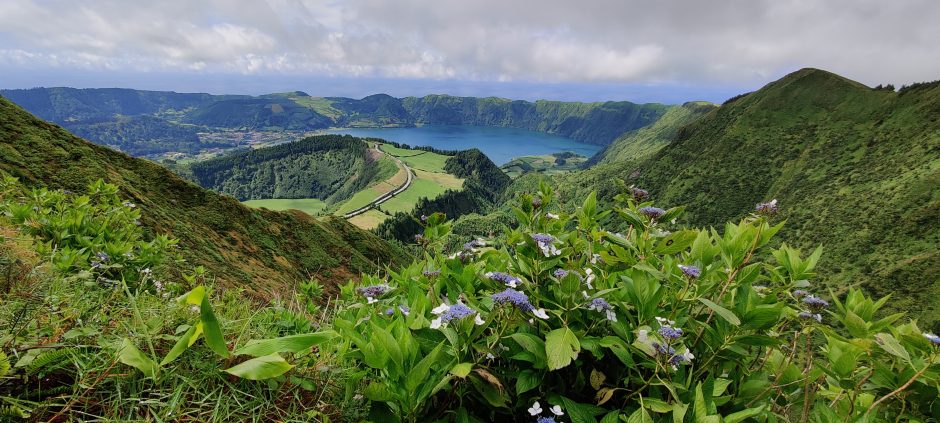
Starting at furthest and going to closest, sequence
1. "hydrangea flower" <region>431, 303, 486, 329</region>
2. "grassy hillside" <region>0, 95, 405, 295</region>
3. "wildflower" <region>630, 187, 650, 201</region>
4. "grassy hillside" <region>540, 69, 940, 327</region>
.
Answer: "grassy hillside" <region>540, 69, 940, 327</region>, "grassy hillside" <region>0, 95, 405, 295</region>, "wildflower" <region>630, 187, 650, 201</region>, "hydrangea flower" <region>431, 303, 486, 329</region>

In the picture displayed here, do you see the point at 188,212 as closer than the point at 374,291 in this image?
No

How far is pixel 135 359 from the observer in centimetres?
212

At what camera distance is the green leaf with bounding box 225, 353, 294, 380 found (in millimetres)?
2043

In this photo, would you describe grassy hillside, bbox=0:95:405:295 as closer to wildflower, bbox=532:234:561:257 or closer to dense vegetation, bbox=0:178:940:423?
dense vegetation, bbox=0:178:940:423

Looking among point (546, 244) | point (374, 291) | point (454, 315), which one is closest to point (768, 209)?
point (546, 244)

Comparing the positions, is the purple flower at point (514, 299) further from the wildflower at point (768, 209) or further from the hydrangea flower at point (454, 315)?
the wildflower at point (768, 209)

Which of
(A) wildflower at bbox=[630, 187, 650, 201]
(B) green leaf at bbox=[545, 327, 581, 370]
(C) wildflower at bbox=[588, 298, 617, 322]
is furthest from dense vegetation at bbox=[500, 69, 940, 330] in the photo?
(B) green leaf at bbox=[545, 327, 581, 370]

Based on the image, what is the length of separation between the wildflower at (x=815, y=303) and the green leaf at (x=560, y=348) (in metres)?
2.32

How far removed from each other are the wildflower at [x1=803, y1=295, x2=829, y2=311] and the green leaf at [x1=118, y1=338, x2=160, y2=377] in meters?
4.52

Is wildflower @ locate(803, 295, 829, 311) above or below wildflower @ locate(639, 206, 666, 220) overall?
below

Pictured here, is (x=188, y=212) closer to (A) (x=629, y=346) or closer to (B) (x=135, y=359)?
(B) (x=135, y=359)

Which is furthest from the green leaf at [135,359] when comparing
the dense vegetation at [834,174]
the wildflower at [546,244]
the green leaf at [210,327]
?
the dense vegetation at [834,174]

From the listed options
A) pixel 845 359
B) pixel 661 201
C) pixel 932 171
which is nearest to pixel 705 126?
pixel 661 201

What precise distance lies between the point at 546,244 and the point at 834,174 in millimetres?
172840
